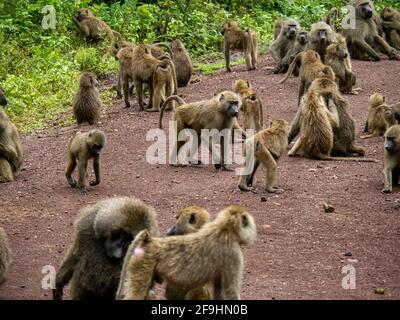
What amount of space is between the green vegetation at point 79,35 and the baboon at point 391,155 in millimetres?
5688

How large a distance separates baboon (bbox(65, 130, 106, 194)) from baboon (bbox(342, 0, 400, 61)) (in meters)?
8.01

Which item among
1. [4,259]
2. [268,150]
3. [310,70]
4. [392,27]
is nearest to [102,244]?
[4,259]

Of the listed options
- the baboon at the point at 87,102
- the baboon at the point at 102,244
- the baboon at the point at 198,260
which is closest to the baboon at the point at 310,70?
the baboon at the point at 87,102

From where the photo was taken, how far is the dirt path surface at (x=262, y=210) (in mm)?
6598

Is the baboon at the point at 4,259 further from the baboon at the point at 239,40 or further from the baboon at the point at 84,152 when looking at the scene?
the baboon at the point at 239,40

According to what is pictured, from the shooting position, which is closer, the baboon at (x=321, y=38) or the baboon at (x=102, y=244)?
the baboon at (x=102, y=244)

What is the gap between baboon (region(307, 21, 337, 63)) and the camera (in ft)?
45.4

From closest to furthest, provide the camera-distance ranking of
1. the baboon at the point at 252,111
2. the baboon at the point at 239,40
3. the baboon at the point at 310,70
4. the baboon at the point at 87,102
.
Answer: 1. the baboon at the point at 252,111
2. the baboon at the point at 310,70
3. the baboon at the point at 87,102
4. the baboon at the point at 239,40

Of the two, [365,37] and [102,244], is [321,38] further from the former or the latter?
[102,244]

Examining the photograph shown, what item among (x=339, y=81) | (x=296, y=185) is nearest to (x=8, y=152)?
(x=296, y=185)

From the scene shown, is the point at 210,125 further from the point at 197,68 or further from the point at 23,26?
the point at 23,26

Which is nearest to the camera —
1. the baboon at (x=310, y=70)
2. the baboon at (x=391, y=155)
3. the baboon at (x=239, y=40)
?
the baboon at (x=391, y=155)

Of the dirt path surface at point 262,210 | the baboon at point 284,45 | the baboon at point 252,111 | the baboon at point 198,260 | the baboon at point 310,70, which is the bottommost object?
the dirt path surface at point 262,210

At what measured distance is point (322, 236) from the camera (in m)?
7.63
